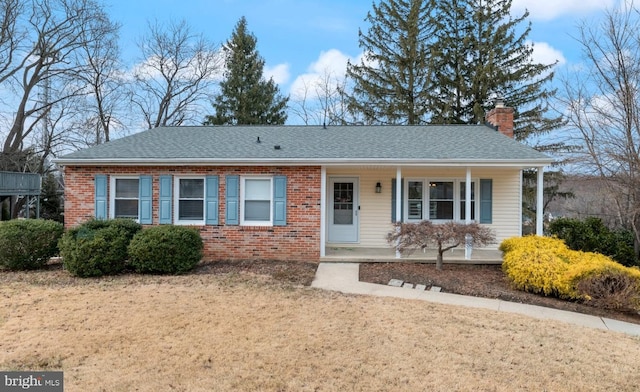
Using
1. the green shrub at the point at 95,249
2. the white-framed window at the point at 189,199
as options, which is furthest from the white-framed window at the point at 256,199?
the green shrub at the point at 95,249

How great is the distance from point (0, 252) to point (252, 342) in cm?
750

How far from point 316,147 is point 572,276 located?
6.50 m

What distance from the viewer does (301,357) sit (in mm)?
4285

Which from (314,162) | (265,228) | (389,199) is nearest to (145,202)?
(265,228)

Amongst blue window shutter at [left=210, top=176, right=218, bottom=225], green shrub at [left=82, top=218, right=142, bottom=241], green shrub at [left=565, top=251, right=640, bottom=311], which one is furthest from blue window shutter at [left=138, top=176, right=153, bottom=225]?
green shrub at [left=565, top=251, right=640, bottom=311]

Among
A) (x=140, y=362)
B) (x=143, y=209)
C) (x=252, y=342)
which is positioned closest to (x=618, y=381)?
(x=252, y=342)

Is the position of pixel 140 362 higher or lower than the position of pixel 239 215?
lower

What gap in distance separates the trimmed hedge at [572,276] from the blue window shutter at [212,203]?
6.88 metres

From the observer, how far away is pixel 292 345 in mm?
4633

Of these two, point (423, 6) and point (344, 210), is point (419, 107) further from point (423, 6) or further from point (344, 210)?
point (344, 210)

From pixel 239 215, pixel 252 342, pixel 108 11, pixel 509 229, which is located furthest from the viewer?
pixel 108 11

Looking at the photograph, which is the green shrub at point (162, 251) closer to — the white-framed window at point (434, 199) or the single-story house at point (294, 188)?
the single-story house at point (294, 188)

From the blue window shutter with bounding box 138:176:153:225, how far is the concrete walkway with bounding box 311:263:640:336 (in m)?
4.71

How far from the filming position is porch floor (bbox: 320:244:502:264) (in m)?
9.54
